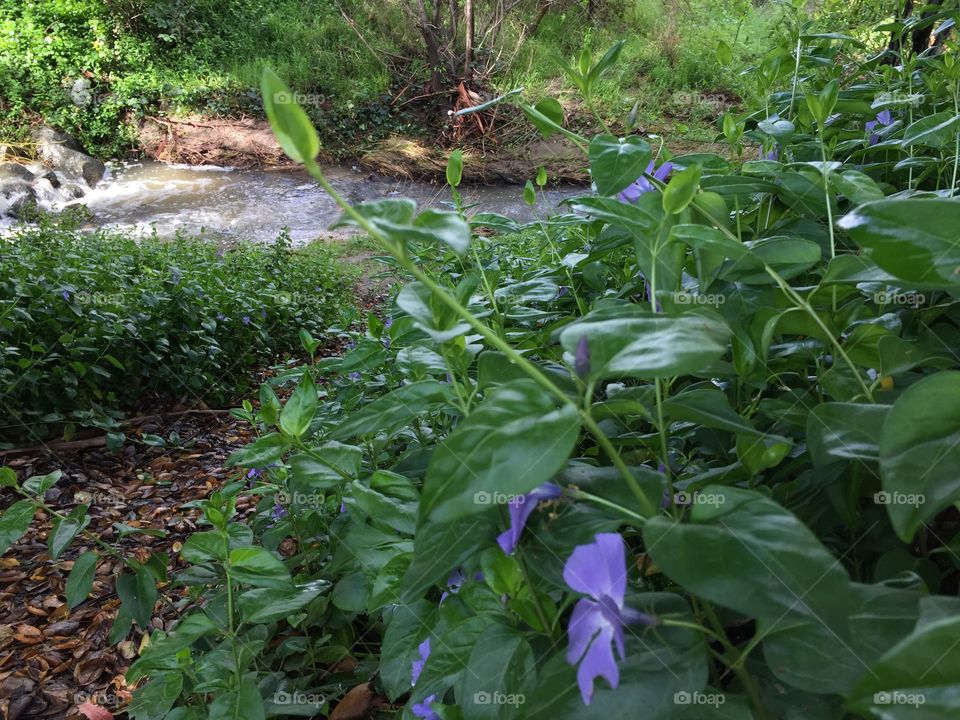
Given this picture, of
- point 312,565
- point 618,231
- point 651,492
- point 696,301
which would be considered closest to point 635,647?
point 651,492

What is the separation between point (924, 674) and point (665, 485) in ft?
0.53

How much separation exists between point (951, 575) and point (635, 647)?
29 centimetres

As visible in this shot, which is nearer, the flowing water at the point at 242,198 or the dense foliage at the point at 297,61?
the flowing water at the point at 242,198

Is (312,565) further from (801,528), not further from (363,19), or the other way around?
(363,19)

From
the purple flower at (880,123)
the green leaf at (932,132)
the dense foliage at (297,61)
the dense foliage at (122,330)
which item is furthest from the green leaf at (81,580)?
the dense foliage at (297,61)

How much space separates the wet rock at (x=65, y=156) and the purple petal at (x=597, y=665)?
815 cm

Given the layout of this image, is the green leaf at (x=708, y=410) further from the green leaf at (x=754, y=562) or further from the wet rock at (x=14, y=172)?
the wet rock at (x=14, y=172)

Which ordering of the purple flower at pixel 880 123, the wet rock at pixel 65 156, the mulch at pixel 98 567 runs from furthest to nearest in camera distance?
1. the wet rock at pixel 65 156
2. the mulch at pixel 98 567
3. the purple flower at pixel 880 123

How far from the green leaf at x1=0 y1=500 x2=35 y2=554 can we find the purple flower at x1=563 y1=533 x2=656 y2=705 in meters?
0.72

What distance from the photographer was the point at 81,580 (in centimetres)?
84

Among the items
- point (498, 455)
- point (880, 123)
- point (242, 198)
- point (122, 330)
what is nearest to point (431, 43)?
point (242, 198)

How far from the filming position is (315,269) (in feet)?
14.1

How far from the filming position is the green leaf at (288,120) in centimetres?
33

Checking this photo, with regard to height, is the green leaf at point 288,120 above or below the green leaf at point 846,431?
above
